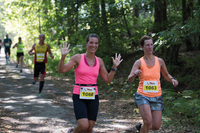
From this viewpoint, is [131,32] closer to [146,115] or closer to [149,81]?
[149,81]

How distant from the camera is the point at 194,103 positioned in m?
6.14

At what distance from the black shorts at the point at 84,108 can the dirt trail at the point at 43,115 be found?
175 centimetres

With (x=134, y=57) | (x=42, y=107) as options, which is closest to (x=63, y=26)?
(x=134, y=57)

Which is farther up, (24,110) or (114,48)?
(114,48)

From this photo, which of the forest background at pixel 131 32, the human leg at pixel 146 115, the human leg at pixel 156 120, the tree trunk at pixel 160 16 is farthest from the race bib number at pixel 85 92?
the tree trunk at pixel 160 16

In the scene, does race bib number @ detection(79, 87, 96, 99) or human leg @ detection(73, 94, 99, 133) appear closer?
human leg @ detection(73, 94, 99, 133)

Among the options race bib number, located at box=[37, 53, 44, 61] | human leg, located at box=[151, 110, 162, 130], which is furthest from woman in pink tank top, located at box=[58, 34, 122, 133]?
race bib number, located at box=[37, 53, 44, 61]

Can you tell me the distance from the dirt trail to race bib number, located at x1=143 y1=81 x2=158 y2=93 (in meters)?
1.70

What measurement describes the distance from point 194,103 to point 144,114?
2.64m

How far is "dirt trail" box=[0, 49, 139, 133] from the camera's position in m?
5.58

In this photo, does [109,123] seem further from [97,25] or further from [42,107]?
[97,25]

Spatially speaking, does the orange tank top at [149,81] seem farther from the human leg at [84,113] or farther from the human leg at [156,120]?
the human leg at [84,113]

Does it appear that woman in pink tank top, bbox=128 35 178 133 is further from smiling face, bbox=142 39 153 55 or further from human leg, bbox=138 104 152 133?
smiling face, bbox=142 39 153 55

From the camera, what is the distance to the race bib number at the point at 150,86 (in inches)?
167
